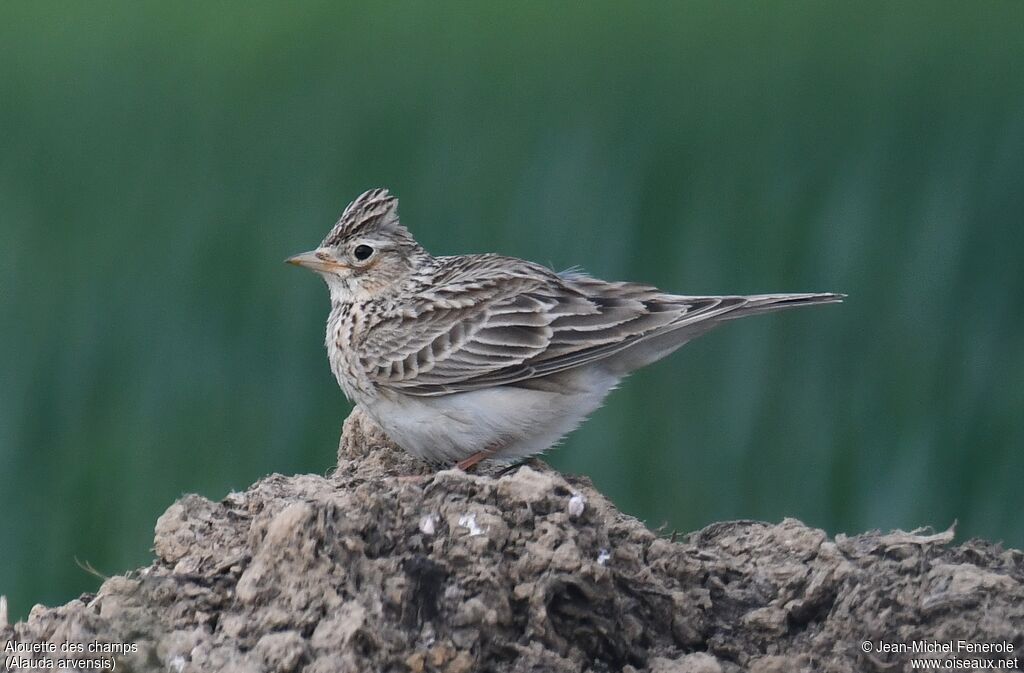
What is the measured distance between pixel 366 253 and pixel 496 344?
2.59 ft

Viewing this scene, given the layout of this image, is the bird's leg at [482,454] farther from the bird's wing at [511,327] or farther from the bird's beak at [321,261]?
the bird's beak at [321,261]

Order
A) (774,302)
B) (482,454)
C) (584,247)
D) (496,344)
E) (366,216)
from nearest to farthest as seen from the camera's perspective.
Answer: (774,302) → (482,454) → (496,344) → (366,216) → (584,247)

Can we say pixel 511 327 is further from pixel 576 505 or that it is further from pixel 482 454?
pixel 576 505

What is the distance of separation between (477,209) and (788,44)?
174 centimetres

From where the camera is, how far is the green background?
6.61 metres

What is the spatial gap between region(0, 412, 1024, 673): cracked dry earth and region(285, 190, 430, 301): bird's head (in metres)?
2.07

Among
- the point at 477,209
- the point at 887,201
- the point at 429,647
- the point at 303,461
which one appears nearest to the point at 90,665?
the point at 429,647

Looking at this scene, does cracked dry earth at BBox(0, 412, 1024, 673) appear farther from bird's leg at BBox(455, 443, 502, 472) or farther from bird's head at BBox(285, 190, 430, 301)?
bird's head at BBox(285, 190, 430, 301)

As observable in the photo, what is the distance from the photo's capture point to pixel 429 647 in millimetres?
3463

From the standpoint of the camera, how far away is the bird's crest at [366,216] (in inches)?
235

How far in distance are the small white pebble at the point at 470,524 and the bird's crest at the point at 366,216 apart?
8.04 feet

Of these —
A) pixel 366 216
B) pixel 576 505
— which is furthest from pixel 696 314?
pixel 576 505

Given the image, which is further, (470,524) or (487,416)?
(487,416)

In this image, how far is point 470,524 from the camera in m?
3.76
